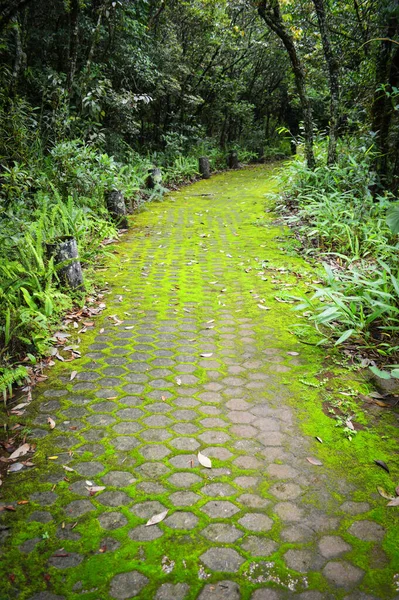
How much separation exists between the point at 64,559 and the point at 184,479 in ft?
2.34

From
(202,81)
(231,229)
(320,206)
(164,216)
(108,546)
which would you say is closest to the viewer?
(108,546)

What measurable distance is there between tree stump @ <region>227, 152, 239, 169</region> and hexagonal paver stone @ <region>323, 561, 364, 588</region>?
16.0 meters

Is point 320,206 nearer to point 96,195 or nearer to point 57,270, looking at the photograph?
point 96,195

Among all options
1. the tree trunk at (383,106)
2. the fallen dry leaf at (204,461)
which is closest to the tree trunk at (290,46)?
the tree trunk at (383,106)

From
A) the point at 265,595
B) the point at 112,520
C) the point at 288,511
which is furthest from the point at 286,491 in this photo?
the point at 112,520

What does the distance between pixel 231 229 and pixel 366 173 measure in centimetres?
254

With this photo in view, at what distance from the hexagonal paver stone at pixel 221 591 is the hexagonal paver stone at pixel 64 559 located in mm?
580

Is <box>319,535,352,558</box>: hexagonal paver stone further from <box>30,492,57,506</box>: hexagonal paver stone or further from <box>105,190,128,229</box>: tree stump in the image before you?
<box>105,190,128,229</box>: tree stump

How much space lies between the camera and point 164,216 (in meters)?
9.15

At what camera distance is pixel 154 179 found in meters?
10.8

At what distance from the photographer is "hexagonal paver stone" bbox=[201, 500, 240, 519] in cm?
211

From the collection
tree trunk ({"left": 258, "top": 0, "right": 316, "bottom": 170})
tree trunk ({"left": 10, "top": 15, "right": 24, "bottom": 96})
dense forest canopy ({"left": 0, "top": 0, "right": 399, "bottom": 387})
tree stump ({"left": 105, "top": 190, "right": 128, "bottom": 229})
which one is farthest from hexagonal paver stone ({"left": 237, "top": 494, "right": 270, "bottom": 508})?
tree trunk ({"left": 10, "top": 15, "right": 24, "bottom": 96})

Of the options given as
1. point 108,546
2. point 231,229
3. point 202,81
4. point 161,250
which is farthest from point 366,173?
point 202,81

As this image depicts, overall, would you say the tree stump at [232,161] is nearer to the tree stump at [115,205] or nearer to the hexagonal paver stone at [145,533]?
the tree stump at [115,205]
